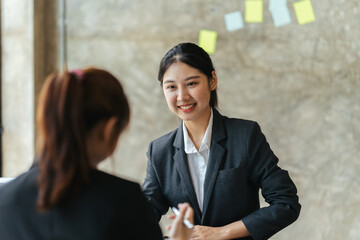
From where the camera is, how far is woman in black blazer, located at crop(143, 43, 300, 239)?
5.00 ft

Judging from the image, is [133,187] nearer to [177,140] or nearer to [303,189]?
[177,140]

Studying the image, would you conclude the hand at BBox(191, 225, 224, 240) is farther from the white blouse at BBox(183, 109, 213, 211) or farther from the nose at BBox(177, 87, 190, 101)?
the nose at BBox(177, 87, 190, 101)

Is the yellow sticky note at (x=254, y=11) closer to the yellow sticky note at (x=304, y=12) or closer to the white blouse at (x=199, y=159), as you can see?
the yellow sticky note at (x=304, y=12)

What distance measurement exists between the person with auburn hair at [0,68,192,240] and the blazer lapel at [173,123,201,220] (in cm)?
62

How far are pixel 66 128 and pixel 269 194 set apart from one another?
0.87 m

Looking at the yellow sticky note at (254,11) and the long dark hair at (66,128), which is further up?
the yellow sticky note at (254,11)

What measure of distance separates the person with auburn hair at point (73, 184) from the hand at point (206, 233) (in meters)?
0.51

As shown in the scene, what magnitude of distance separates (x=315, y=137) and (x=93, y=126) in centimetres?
228

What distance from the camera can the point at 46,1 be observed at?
140 inches

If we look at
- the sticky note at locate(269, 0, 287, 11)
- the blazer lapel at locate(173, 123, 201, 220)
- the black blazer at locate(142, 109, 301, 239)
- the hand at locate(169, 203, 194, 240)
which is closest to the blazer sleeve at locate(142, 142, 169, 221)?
the black blazer at locate(142, 109, 301, 239)

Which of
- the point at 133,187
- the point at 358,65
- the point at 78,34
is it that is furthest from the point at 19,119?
the point at 133,187

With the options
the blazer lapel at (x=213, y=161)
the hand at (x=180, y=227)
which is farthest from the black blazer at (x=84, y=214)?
the blazer lapel at (x=213, y=161)

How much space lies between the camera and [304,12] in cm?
290

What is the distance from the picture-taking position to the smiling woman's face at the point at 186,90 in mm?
1621
